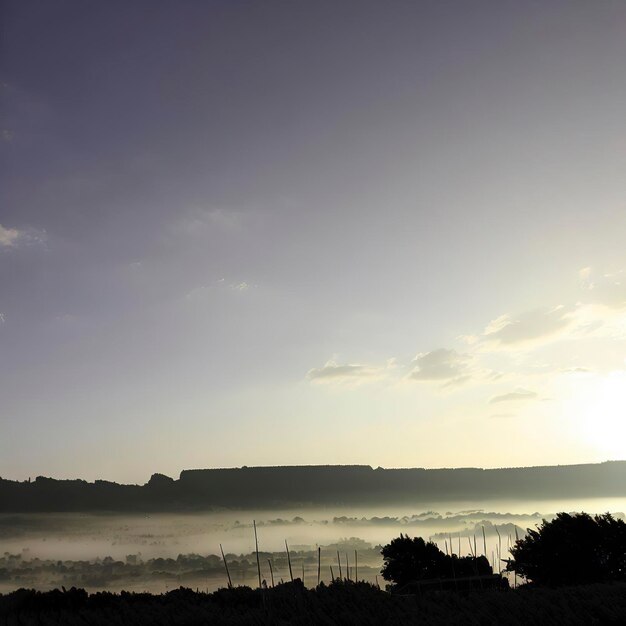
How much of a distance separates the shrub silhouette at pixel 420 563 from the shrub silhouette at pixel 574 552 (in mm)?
15942

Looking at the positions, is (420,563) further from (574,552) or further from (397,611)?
(397,611)

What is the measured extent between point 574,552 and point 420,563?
914 inches

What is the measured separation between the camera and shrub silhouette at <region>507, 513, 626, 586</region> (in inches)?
2172

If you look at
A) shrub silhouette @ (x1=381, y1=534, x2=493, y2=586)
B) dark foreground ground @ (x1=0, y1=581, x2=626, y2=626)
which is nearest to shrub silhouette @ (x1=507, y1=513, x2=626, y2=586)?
shrub silhouette @ (x1=381, y1=534, x2=493, y2=586)

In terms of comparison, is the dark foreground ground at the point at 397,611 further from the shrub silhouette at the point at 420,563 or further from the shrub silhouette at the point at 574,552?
the shrub silhouette at the point at 420,563

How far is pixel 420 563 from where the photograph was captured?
247 feet

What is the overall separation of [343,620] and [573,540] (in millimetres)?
44345

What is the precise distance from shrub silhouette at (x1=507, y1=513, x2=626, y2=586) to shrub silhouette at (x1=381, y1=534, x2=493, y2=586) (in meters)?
15.9

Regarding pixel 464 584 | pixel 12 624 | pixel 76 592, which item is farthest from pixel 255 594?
pixel 464 584

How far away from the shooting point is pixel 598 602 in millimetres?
21906

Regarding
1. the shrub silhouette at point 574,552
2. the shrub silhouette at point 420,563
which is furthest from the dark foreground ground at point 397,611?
the shrub silhouette at point 420,563

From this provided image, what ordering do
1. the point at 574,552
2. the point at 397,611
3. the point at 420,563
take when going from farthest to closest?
the point at 420,563 → the point at 574,552 → the point at 397,611

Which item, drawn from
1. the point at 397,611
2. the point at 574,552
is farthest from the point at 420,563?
the point at 397,611

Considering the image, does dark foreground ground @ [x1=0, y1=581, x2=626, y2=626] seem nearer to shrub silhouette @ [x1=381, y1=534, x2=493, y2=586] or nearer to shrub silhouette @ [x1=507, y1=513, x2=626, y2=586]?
shrub silhouette @ [x1=507, y1=513, x2=626, y2=586]
